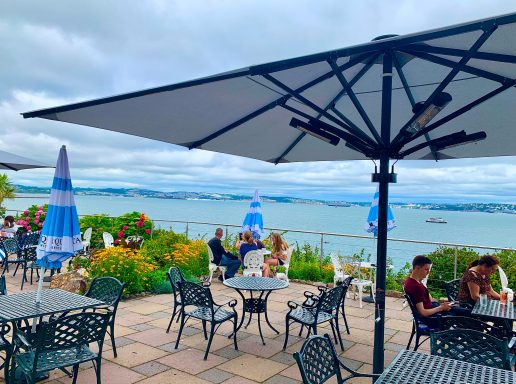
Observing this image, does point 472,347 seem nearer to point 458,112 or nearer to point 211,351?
point 458,112

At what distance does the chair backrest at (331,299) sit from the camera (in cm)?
422

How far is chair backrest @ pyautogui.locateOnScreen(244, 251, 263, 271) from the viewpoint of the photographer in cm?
693

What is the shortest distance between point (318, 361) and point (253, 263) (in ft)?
15.8

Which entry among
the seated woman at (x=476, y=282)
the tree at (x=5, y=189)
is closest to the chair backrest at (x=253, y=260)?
the seated woman at (x=476, y=282)

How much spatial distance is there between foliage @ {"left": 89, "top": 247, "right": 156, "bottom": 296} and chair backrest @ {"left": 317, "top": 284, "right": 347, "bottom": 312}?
3.43 m

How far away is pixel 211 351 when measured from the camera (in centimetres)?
Answer: 423

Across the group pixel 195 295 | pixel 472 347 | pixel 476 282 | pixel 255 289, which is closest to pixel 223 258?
pixel 255 289

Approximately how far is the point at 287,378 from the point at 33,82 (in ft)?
29.1

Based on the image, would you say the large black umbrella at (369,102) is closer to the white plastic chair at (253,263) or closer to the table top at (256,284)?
the table top at (256,284)

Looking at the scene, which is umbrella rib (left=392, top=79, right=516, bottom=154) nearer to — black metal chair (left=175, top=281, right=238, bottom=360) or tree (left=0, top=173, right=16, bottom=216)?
black metal chair (left=175, top=281, right=238, bottom=360)

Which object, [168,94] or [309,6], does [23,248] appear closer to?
[168,94]

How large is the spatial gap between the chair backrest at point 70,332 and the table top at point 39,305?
33cm

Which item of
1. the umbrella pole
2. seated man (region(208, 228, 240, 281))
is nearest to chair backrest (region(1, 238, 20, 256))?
seated man (region(208, 228, 240, 281))

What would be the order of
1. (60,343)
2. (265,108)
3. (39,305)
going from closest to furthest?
(60,343) < (39,305) < (265,108)
